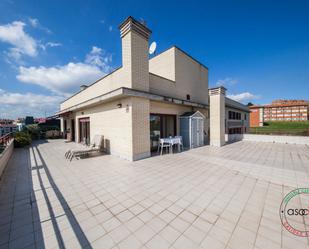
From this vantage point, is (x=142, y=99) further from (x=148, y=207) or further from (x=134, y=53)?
(x=148, y=207)

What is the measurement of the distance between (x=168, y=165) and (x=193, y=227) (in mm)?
3166

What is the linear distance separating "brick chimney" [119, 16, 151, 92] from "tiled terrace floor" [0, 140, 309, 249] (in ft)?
12.5

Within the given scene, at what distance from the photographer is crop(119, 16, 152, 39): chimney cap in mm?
5781

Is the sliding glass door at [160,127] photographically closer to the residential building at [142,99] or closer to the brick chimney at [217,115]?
the residential building at [142,99]

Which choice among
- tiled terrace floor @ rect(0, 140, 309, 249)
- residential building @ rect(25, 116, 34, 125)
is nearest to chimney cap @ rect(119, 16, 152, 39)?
tiled terrace floor @ rect(0, 140, 309, 249)

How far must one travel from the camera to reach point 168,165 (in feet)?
17.7

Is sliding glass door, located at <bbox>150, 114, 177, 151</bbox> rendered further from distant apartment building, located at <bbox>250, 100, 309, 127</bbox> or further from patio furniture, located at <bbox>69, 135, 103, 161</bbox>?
distant apartment building, located at <bbox>250, 100, 309, 127</bbox>

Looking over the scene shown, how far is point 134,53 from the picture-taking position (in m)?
5.95

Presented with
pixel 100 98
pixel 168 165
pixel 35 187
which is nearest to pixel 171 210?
pixel 168 165

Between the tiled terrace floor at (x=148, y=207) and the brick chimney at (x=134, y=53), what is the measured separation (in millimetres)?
3814

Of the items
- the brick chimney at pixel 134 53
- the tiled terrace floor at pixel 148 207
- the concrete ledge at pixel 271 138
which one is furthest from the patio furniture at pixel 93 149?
the concrete ledge at pixel 271 138

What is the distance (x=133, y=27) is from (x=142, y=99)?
3056 mm

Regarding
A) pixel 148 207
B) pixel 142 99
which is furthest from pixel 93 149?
pixel 148 207

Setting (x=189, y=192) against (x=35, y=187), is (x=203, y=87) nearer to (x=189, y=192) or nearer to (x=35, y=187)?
(x=189, y=192)
